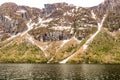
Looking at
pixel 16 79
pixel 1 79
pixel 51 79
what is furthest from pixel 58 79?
pixel 1 79

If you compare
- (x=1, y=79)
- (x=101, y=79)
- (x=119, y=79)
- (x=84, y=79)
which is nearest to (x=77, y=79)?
(x=84, y=79)

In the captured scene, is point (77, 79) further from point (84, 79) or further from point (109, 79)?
point (109, 79)

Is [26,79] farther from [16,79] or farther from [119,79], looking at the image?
[119,79]

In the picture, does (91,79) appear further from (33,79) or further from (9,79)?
(9,79)

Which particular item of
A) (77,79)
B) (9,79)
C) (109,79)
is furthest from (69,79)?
(9,79)

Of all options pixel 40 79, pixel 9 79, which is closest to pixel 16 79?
pixel 9 79
